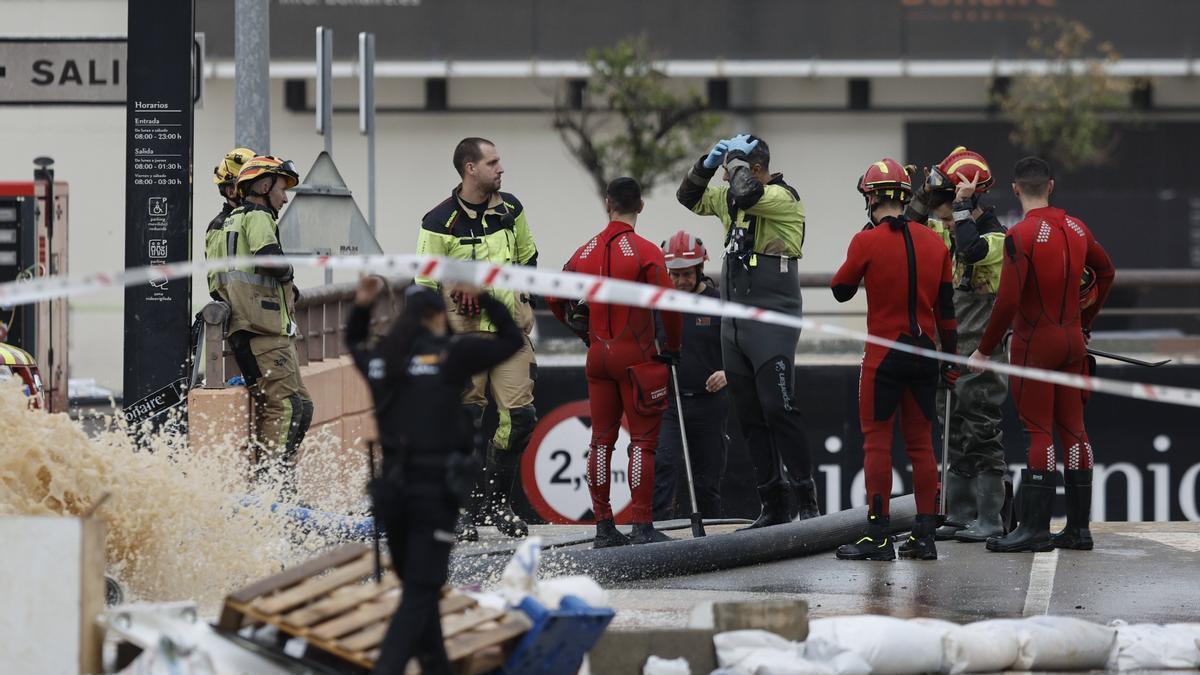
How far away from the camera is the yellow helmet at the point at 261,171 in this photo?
35.6 feet

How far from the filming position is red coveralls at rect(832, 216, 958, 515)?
9.44 meters

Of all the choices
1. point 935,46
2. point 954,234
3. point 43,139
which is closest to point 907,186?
point 954,234

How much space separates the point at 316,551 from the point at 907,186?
11.8ft

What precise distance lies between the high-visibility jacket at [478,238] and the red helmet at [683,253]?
4.62 feet

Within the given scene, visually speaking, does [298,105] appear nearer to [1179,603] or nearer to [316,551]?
[316,551]

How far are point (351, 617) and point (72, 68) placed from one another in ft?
18.6

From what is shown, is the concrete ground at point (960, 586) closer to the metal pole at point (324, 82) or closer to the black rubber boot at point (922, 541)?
the black rubber boot at point (922, 541)

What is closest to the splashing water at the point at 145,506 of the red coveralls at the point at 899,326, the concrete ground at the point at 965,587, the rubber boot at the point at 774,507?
the concrete ground at the point at 965,587

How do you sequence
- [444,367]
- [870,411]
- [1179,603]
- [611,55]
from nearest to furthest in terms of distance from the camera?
[444,367] < [1179,603] < [870,411] < [611,55]

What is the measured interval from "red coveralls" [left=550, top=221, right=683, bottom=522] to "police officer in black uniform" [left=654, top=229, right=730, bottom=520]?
204cm

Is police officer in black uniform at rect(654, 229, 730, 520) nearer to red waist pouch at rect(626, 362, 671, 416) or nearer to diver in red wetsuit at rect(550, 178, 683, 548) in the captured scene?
diver in red wetsuit at rect(550, 178, 683, 548)

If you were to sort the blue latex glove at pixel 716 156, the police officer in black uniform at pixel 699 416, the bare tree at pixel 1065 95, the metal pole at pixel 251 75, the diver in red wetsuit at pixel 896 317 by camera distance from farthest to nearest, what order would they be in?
the bare tree at pixel 1065 95, the metal pole at pixel 251 75, the police officer in black uniform at pixel 699 416, the blue latex glove at pixel 716 156, the diver in red wetsuit at pixel 896 317

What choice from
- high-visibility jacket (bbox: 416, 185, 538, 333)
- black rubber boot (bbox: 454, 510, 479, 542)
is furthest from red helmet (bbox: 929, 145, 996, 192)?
black rubber boot (bbox: 454, 510, 479, 542)

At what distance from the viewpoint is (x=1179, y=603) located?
870cm
